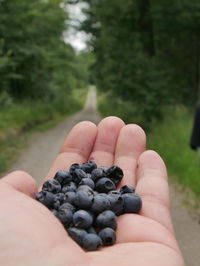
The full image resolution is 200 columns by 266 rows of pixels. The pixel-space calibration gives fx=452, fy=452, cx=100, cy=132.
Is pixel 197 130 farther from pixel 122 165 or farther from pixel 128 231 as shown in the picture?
pixel 128 231

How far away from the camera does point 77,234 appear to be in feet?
5.85

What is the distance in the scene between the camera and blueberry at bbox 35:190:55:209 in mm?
1992

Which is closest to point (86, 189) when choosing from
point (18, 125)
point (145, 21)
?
point (18, 125)

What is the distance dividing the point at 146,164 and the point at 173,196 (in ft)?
12.6

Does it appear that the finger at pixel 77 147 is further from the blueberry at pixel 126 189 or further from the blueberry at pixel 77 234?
the blueberry at pixel 77 234

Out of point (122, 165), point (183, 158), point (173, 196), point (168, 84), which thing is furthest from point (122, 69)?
point (122, 165)

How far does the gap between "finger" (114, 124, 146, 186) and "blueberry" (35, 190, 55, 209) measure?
539 millimetres

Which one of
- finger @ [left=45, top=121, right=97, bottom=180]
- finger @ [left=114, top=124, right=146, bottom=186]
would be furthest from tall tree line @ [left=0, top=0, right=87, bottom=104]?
finger @ [left=114, top=124, right=146, bottom=186]

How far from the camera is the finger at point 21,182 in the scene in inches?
79.7

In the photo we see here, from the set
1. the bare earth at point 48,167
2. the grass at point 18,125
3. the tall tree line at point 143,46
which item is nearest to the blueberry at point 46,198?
the bare earth at point 48,167

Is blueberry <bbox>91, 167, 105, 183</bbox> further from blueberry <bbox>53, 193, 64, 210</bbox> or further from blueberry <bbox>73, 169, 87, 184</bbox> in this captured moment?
blueberry <bbox>53, 193, 64, 210</bbox>

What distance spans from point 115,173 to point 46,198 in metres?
0.40

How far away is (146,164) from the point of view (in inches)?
90.0

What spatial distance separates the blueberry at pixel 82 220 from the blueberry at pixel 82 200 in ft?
0.19
